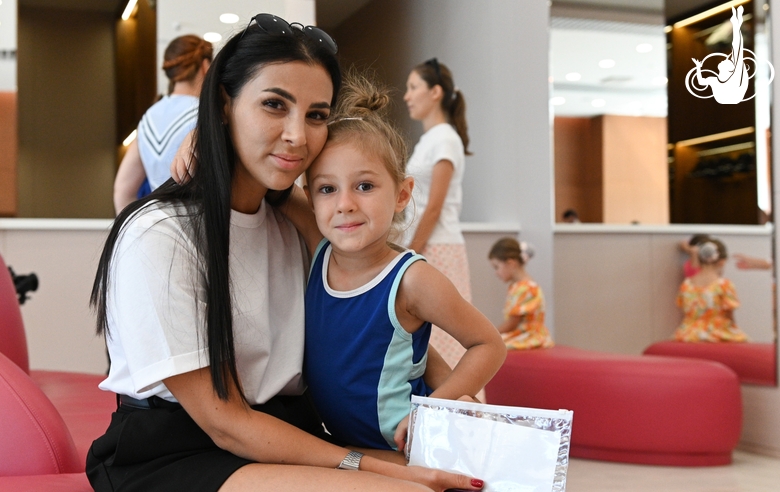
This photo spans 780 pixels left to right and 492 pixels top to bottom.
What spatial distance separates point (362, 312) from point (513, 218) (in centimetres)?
416

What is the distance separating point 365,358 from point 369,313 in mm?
73

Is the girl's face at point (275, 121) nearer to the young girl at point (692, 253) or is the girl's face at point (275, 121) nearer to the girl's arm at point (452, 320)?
the girl's arm at point (452, 320)

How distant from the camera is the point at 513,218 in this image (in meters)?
5.38

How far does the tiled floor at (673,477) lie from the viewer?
2979 mm

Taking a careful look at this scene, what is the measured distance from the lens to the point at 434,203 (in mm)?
3113

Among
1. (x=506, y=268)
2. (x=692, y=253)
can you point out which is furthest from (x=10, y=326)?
(x=692, y=253)

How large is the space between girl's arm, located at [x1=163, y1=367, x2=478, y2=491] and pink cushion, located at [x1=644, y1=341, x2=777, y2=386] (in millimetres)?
2933

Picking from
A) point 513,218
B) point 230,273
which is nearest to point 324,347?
point 230,273

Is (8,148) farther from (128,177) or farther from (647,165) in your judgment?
(647,165)

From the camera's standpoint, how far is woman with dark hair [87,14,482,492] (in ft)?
3.77

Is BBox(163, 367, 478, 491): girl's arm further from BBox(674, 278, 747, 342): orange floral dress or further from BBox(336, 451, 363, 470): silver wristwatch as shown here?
BBox(674, 278, 747, 342): orange floral dress

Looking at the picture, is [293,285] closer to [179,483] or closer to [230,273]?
[230,273]

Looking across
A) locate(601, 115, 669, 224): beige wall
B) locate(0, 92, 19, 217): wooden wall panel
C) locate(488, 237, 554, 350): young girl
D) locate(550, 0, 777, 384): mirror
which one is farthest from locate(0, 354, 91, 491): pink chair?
locate(0, 92, 19, 217): wooden wall panel

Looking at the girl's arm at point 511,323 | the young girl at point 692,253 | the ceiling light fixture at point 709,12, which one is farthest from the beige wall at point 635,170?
the girl's arm at point 511,323
